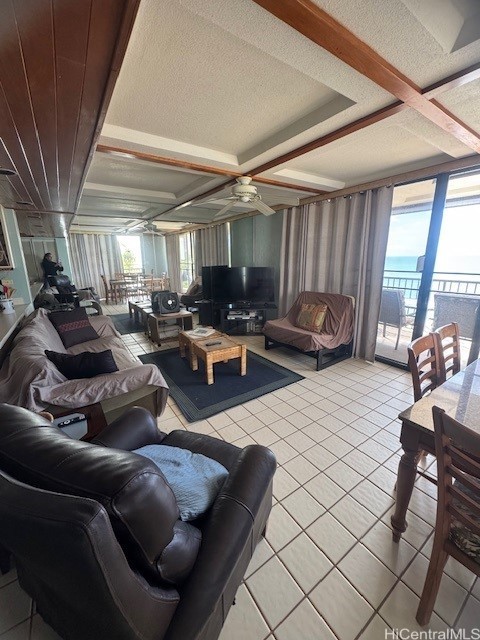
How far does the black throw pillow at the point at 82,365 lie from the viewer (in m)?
1.79

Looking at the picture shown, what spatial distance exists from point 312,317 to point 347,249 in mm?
1012

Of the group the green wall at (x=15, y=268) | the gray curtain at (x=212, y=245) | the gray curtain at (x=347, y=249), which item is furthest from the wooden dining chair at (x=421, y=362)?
the gray curtain at (x=212, y=245)

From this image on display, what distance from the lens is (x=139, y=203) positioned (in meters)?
4.35

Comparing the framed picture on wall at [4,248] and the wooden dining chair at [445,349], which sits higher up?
the framed picture on wall at [4,248]

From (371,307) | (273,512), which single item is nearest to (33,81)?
(273,512)

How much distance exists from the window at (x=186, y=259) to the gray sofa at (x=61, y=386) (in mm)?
5737

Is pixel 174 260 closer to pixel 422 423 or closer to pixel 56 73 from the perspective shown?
pixel 56 73

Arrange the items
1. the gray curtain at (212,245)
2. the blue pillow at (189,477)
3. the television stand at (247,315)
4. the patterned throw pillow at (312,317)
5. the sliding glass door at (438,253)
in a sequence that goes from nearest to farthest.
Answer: the blue pillow at (189,477), the sliding glass door at (438,253), the patterned throw pillow at (312,317), the television stand at (247,315), the gray curtain at (212,245)

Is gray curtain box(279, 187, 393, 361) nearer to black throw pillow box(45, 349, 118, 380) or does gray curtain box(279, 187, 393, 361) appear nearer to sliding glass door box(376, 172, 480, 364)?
sliding glass door box(376, 172, 480, 364)

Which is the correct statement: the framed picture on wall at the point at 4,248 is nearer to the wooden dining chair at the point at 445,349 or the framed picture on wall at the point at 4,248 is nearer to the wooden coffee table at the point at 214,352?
the wooden coffee table at the point at 214,352

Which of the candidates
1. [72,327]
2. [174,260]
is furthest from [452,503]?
[174,260]

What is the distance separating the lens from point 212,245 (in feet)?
20.5

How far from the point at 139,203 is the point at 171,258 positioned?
4.69 metres

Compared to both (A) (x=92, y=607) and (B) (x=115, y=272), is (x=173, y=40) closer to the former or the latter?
(A) (x=92, y=607)
